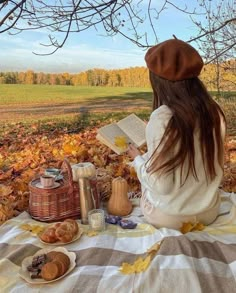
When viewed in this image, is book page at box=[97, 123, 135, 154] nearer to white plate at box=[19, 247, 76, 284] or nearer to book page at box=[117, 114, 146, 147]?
book page at box=[117, 114, 146, 147]

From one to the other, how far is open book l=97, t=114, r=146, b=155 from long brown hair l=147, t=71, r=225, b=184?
354 millimetres

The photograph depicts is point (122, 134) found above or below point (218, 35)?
below

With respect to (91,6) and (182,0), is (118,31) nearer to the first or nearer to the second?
(91,6)

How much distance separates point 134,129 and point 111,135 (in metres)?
0.15

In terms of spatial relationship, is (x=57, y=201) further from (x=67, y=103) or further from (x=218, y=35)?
(x=218, y=35)

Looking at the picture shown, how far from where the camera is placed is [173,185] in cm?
146

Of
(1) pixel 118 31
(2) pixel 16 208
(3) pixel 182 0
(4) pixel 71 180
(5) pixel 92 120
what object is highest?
(3) pixel 182 0

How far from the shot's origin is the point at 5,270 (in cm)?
126

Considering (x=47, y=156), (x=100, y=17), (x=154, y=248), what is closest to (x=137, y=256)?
(x=154, y=248)

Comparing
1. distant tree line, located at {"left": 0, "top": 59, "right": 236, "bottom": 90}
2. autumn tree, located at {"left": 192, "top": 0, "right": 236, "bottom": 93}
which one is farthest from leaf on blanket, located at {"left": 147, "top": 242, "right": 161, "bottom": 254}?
autumn tree, located at {"left": 192, "top": 0, "right": 236, "bottom": 93}

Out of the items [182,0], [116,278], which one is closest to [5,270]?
[116,278]

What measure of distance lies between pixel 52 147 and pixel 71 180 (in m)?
0.78

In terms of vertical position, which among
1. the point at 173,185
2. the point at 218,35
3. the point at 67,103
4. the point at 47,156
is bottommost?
the point at 47,156

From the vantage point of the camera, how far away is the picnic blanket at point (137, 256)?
1.15 metres
